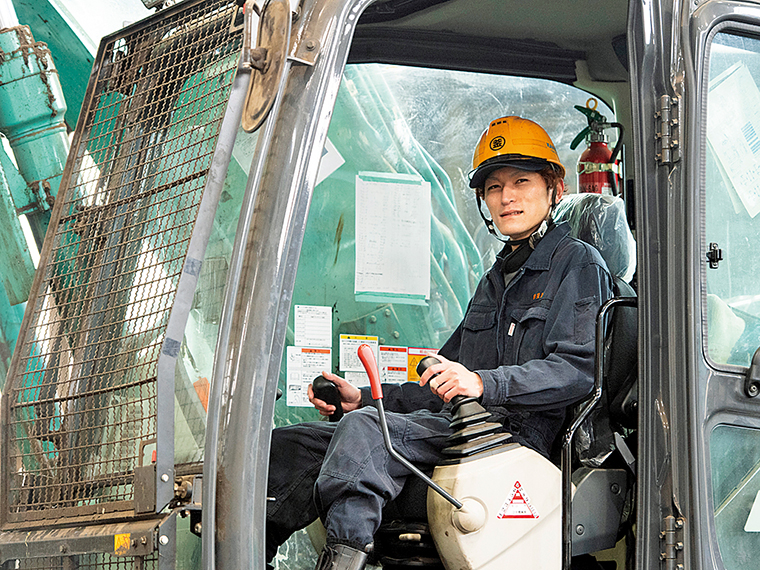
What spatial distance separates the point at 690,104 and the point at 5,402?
1.92 meters

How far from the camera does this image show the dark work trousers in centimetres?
217

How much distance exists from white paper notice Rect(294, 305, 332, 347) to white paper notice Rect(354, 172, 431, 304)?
0.18 metres

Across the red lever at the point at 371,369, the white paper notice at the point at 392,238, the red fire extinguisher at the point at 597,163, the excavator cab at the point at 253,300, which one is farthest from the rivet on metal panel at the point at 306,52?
the white paper notice at the point at 392,238

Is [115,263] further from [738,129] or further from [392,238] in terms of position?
[738,129]

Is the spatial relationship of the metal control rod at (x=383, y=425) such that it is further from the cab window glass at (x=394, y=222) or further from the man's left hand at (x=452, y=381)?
the cab window glass at (x=394, y=222)

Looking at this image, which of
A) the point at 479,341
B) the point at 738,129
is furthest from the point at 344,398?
the point at 738,129

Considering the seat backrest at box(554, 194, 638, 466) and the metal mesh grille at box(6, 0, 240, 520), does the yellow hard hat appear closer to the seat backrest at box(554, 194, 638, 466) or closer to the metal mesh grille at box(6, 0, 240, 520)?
the seat backrest at box(554, 194, 638, 466)

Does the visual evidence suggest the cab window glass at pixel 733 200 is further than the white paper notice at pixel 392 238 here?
No

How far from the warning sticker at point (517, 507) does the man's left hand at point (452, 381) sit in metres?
0.26

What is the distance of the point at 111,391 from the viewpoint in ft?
6.79

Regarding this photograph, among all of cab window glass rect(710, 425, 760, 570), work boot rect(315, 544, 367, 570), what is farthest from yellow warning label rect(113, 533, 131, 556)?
cab window glass rect(710, 425, 760, 570)

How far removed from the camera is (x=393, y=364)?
366cm

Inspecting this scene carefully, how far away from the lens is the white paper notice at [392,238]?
3662 mm

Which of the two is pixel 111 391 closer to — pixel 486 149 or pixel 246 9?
pixel 246 9
